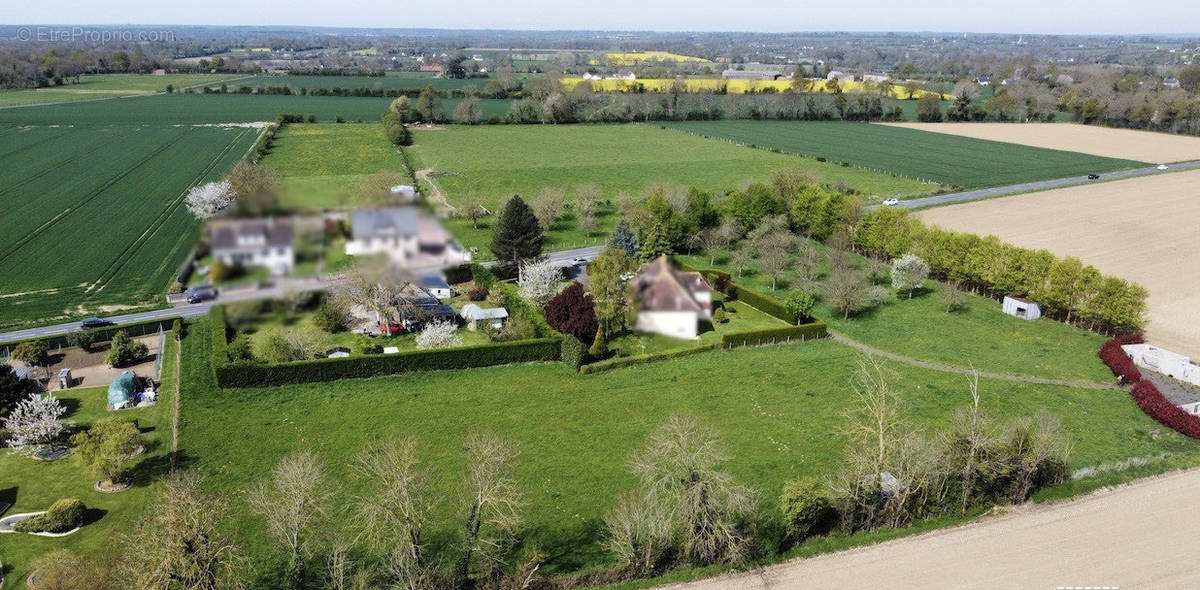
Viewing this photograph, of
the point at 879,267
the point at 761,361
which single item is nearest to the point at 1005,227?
the point at 879,267

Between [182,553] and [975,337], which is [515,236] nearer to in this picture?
[975,337]

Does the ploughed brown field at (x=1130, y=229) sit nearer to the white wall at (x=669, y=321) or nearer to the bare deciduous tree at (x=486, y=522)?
the white wall at (x=669, y=321)

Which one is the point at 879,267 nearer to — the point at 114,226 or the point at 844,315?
the point at 844,315

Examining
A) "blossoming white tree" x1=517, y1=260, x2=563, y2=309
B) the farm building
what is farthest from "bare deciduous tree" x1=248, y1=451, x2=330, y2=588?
the farm building

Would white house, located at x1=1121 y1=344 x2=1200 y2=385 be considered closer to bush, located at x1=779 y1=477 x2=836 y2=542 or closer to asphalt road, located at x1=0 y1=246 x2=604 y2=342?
bush, located at x1=779 y1=477 x2=836 y2=542

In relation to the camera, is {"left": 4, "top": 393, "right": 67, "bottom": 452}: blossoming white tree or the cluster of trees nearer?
{"left": 4, "top": 393, "right": 67, "bottom": 452}: blossoming white tree
